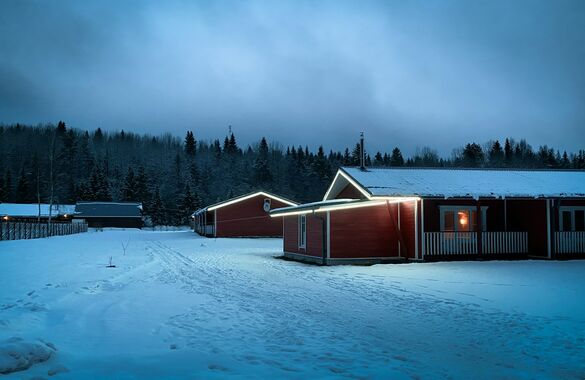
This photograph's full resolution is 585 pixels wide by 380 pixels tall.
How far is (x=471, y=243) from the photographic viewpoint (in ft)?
66.2

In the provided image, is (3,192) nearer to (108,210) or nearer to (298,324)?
(108,210)

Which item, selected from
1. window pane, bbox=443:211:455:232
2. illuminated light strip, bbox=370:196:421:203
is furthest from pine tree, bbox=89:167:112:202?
window pane, bbox=443:211:455:232

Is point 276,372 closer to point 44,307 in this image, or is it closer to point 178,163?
point 44,307

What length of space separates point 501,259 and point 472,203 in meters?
2.66

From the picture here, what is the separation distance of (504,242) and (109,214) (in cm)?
7507

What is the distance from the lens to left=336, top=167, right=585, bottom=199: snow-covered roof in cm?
1956

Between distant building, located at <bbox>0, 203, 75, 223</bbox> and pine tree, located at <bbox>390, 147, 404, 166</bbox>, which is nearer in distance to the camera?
distant building, located at <bbox>0, 203, 75, 223</bbox>

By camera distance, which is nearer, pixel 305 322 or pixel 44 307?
pixel 305 322

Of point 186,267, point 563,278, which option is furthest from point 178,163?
point 563,278

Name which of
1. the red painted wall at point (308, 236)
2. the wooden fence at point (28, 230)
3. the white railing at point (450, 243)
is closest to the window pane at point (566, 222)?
the white railing at point (450, 243)

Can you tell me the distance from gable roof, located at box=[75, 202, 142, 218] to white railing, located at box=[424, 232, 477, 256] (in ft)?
237

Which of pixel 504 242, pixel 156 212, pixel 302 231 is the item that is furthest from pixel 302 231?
pixel 156 212

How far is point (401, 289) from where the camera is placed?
12.4m

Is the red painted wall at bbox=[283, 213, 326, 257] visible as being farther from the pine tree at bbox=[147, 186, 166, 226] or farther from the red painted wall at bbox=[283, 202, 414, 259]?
the pine tree at bbox=[147, 186, 166, 226]
